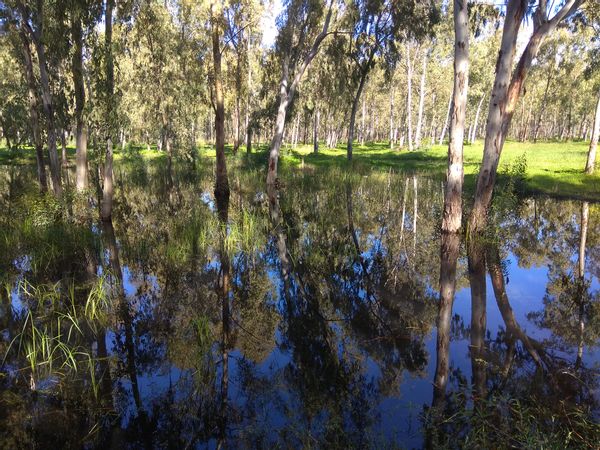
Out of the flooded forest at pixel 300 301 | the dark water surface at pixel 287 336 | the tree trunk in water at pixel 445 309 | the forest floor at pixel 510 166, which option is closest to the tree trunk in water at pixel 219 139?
the flooded forest at pixel 300 301

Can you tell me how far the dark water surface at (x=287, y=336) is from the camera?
425cm

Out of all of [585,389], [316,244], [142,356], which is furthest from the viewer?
[316,244]

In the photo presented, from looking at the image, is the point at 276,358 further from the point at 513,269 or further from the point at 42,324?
the point at 513,269

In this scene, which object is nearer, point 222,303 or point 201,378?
point 201,378

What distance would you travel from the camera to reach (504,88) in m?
10.3

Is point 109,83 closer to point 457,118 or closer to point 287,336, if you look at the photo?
point 287,336

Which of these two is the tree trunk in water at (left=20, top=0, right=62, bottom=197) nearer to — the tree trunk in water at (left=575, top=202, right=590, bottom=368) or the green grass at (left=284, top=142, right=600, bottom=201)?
the tree trunk in water at (left=575, top=202, right=590, bottom=368)

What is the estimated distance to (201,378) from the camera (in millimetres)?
5094

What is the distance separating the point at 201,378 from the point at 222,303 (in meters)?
2.33

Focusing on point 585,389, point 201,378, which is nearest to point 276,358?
point 201,378

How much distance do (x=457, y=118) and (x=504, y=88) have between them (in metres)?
1.47

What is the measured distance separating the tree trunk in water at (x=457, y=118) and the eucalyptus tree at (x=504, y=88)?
2.72 feet

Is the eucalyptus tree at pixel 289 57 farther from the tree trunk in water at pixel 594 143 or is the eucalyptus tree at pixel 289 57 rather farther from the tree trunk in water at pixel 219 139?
the tree trunk in water at pixel 594 143

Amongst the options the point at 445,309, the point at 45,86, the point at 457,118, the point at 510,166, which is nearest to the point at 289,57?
the point at 45,86
